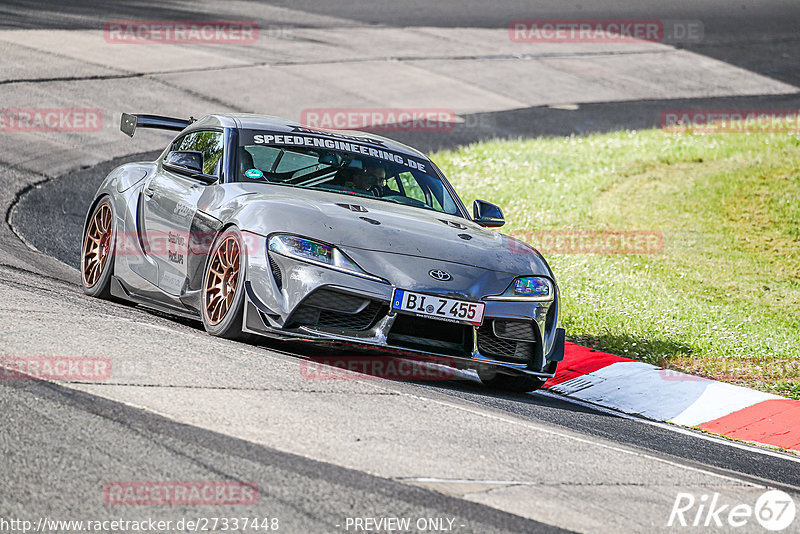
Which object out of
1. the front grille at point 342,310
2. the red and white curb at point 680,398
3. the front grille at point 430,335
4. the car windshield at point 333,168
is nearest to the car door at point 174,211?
the car windshield at point 333,168

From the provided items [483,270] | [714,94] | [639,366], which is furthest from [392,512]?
[714,94]

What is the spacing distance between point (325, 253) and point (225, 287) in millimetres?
746

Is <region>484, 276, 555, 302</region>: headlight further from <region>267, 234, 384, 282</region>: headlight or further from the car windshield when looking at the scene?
the car windshield

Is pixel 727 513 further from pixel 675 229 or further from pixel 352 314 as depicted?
pixel 675 229

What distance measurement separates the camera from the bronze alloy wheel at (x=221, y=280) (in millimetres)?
6672

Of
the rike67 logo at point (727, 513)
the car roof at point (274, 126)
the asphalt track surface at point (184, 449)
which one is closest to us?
the asphalt track surface at point (184, 449)

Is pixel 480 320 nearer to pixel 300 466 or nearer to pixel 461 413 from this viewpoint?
Answer: pixel 461 413

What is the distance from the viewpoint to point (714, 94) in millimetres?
23594

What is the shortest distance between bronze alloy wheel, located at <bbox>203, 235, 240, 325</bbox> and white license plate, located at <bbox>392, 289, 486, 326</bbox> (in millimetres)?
990

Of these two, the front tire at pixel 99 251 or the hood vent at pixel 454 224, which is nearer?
the hood vent at pixel 454 224

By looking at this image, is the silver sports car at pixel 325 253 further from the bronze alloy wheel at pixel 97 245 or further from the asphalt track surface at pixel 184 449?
the asphalt track surface at pixel 184 449

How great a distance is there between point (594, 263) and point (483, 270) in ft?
18.9

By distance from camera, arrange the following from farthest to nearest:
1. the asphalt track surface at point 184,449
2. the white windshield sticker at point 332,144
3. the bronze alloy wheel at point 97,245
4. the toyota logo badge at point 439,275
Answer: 1. the bronze alloy wheel at point 97,245
2. the white windshield sticker at point 332,144
3. the toyota logo badge at point 439,275
4. the asphalt track surface at point 184,449

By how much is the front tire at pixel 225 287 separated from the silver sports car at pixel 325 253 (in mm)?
12
